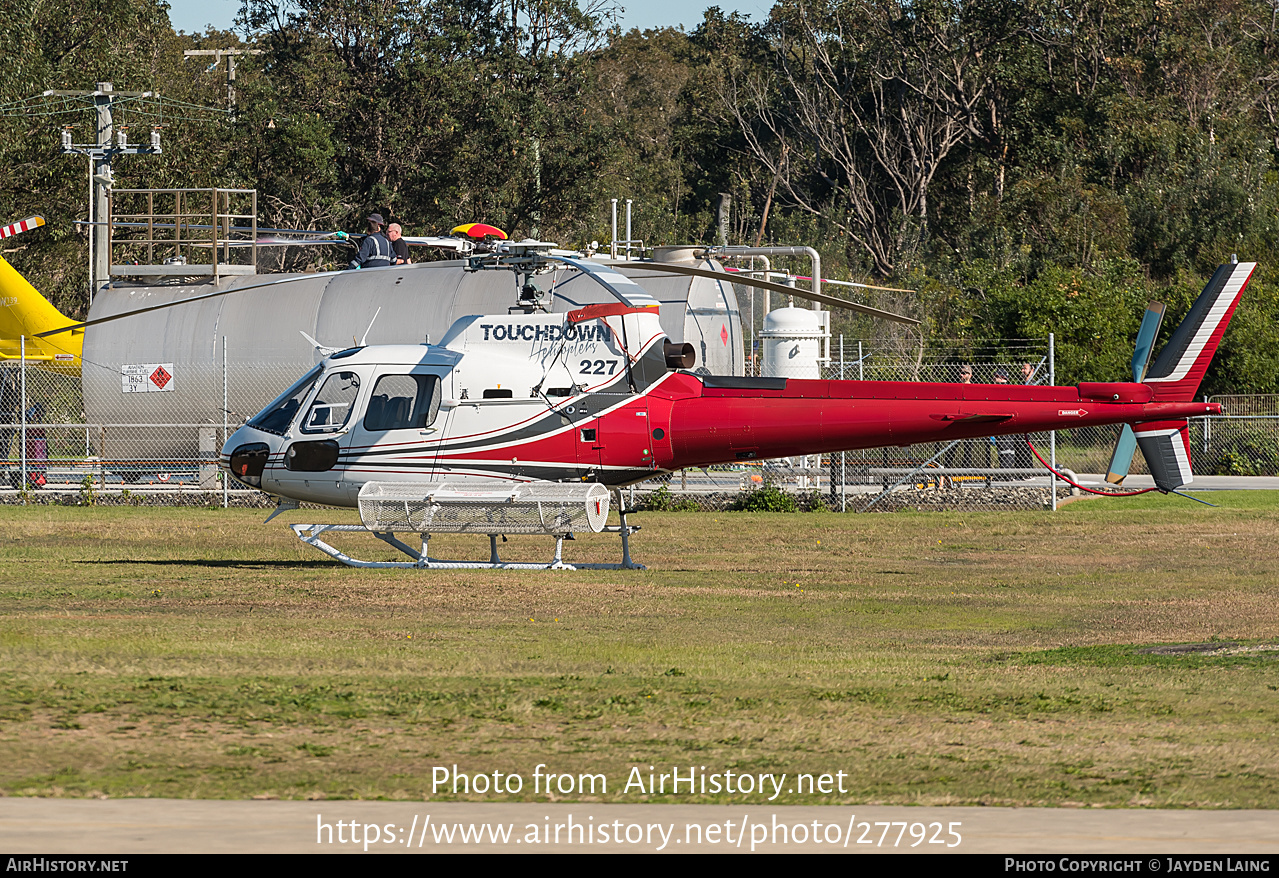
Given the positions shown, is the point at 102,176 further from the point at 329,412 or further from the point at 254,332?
the point at 329,412

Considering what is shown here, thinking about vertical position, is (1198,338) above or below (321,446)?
above

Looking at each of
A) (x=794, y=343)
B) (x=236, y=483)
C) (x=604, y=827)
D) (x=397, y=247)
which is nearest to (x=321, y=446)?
(x=397, y=247)

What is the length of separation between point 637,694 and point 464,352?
939 centimetres

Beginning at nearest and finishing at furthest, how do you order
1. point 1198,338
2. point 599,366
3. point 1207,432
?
point 1198,338, point 599,366, point 1207,432

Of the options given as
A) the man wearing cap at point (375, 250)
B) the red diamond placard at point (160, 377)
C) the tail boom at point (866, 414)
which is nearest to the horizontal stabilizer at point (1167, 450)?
the tail boom at point (866, 414)

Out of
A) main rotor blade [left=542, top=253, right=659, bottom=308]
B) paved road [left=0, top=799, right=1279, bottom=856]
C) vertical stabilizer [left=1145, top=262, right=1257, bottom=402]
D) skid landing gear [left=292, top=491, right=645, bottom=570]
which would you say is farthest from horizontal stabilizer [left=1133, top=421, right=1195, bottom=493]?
paved road [left=0, top=799, right=1279, bottom=856]

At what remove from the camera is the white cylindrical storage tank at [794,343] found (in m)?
28.8

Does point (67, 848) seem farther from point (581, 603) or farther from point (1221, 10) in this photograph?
point (1221, 10)

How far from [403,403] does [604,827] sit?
12.9m

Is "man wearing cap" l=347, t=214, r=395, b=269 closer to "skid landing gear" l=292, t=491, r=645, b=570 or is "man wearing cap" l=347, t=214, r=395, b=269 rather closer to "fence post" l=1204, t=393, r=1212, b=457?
"skid landing gear" l=292, t=491, r=645, b=570

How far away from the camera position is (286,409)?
18859 mm

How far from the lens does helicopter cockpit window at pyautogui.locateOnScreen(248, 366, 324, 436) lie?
1878cm

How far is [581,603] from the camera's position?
15.1m

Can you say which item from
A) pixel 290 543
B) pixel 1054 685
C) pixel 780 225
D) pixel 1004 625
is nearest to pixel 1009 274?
pixel 780 225
